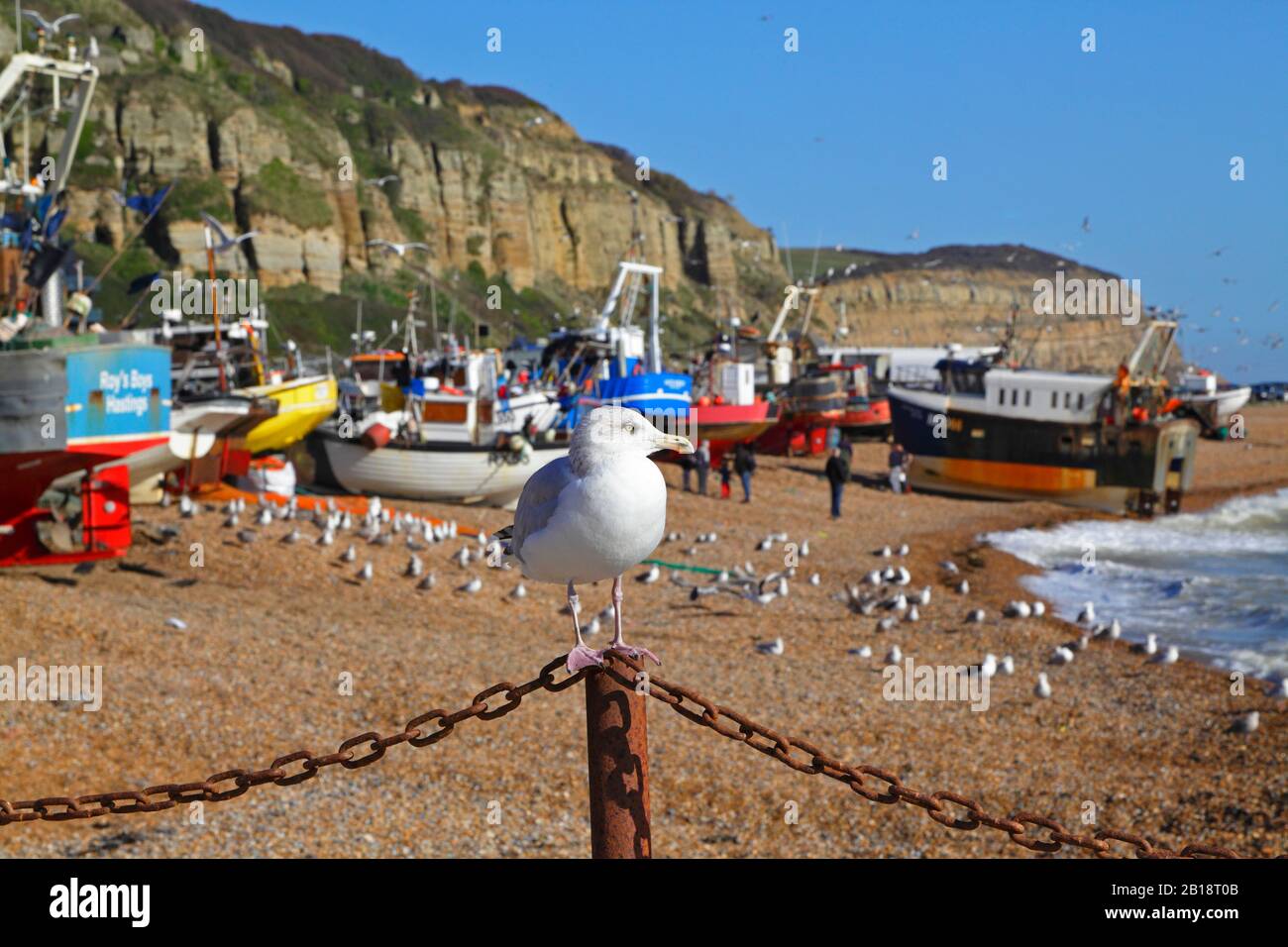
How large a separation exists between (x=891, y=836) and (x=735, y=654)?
627 cm

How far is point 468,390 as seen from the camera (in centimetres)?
2897

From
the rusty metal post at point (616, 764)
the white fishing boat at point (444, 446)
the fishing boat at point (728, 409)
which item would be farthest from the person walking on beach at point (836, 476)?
the rusty metal post at point (616, 764)

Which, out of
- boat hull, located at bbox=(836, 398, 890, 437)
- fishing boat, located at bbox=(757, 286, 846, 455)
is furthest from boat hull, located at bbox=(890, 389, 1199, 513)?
boat hull, located at bbox=(836, 398, 890, 437)

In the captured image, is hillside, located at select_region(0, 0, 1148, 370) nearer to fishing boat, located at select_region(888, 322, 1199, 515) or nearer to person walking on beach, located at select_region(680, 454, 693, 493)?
person walking on beach, located at select_region(680, 454, 693, 493)

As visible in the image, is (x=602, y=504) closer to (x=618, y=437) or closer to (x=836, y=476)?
(x=618, y=437)

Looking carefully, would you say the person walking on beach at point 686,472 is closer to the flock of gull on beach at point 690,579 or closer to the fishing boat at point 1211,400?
the flock of gull on beach at point 690,579

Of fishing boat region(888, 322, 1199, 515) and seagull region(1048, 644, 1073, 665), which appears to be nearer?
seagull region(1048, 644, 1073, 665)

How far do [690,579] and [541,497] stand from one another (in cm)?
1655

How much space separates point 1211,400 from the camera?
65.2m

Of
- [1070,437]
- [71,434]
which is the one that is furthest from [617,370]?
[71,434]

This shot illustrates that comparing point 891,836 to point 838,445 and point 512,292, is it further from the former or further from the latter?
point 512,292

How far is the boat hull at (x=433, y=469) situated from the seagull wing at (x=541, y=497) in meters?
22.5

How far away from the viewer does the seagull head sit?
3852 mm
